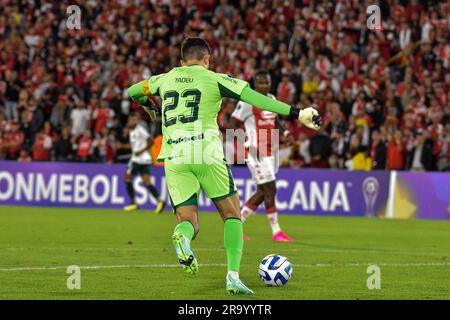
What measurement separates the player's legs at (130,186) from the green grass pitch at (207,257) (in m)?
2.12

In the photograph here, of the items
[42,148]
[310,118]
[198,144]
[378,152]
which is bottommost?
[42,148]

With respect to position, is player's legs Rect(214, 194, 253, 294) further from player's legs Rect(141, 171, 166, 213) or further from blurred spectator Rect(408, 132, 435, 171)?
blurred spectator Rect(408, 132, 435, 171)

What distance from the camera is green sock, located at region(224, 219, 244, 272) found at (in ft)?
32.9

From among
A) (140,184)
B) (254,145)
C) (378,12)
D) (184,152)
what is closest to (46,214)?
(140,184)

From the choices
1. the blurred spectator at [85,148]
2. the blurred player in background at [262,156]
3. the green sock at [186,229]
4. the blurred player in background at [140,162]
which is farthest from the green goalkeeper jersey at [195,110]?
the blurred spectator at [85,148]

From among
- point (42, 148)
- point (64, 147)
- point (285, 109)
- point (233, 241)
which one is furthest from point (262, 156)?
point (42, 148)

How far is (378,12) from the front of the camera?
28.3 metres

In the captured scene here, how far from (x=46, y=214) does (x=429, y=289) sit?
14950mm

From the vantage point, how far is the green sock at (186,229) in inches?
383

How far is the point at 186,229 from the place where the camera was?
32.2ft

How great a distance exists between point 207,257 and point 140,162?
12.0 metres

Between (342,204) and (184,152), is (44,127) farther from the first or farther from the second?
(184,152)

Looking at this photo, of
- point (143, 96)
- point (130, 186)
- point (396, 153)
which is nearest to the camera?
point (143, 96)

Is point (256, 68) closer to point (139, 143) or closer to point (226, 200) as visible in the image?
point (139, 143)
